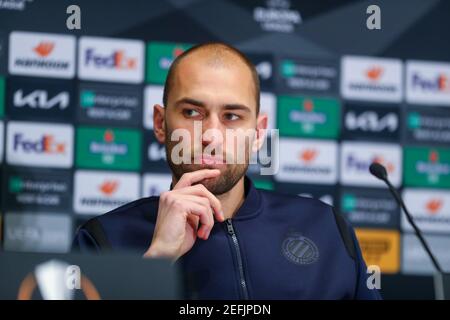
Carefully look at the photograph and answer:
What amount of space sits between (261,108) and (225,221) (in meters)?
1.11

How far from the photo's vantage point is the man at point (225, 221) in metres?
1.85

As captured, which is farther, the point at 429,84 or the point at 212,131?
the point at 429,84

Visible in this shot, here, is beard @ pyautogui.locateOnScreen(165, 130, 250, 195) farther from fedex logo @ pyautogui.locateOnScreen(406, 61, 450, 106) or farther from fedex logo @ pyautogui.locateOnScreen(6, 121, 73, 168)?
fedex logo @ pyautogui.locateOnScreen(406, 61, 450, 106)

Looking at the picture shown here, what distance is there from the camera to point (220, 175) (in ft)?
6.59

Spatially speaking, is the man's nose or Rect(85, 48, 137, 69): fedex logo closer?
the man's nose

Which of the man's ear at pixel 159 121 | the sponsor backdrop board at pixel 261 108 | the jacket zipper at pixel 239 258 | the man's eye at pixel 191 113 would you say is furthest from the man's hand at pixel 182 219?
the sponsor backdrop board at pixel 261 108

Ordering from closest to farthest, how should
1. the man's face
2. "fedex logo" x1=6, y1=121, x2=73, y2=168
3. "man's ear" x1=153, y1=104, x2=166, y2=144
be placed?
the man's face
"man's ear" x1=153, y1=104, x2=166, y2=144
"fedex logo" x1=6, y1=121, x2=73, y2=168

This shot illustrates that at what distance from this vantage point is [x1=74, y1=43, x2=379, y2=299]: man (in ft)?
6.06

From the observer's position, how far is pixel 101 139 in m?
3.04

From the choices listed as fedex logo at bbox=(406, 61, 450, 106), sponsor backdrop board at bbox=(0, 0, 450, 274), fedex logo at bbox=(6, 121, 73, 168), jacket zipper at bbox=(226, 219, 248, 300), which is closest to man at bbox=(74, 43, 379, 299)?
jacket zipper at bbox=(226, 219, 248, 300)

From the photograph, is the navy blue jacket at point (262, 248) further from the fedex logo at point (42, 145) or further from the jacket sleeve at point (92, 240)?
the fedex logo at point (42, 145)

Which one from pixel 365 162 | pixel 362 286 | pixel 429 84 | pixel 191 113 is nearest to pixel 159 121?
pixel 191 113

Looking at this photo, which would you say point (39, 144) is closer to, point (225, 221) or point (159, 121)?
point (159, 121)
